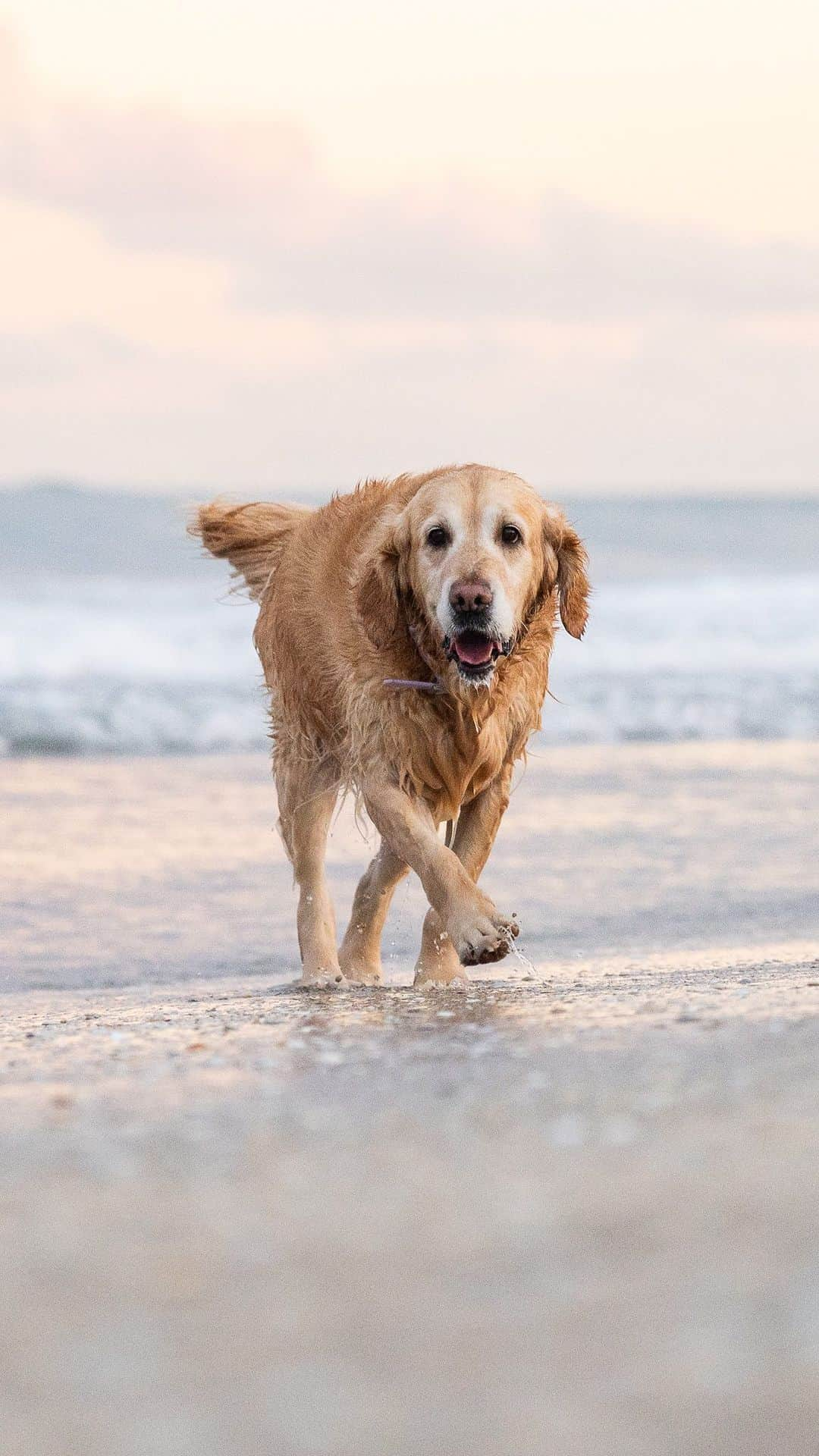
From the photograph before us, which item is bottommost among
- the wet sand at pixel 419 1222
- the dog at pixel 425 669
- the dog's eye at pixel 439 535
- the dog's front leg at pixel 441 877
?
the wet sand at pixel 419 1222

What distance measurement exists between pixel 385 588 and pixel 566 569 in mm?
520

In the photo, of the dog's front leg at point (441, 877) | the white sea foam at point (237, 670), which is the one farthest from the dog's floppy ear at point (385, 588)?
the white sea foam at point (237, 670)

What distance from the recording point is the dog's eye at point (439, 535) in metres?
4.04

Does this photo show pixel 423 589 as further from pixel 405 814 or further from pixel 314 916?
pixel 314 916

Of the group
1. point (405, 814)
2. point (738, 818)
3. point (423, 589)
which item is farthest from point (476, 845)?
point (738, 818)

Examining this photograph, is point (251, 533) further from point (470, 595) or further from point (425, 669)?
point (470, 595)

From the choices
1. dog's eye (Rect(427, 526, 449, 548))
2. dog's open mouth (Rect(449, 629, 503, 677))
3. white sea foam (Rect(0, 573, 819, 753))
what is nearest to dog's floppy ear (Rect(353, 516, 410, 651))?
dog's eye (Rect(427, 526, 449, 548))

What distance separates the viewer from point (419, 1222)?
172 centimetres

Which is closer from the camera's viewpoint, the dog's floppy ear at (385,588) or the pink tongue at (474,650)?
the pink tongue at (474,650)

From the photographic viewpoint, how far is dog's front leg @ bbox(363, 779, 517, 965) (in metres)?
3.77

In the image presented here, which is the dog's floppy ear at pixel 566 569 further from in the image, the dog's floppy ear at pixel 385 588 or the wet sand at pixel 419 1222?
the wet sand at pixel 419 1222

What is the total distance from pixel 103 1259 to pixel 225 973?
342 centimetres

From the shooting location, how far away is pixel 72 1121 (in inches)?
87.2

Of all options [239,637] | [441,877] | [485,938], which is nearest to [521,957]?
[441,877]
